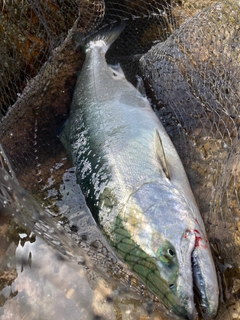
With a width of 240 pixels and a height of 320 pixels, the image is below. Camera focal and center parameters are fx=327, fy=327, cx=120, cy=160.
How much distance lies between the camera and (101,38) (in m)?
3.84

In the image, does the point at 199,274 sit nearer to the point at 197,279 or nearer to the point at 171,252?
the point at 197,279

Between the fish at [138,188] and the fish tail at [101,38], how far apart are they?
0.11m

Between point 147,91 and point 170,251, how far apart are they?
78.9 inches

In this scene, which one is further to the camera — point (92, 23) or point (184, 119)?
point (92, 23)

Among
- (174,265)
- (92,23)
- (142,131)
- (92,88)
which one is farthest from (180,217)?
(92,23)

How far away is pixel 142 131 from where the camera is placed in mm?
2918

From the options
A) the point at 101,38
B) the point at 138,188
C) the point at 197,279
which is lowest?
the point at 197,279

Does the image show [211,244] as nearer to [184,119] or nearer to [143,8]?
[184,119]

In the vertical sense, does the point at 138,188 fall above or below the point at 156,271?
above

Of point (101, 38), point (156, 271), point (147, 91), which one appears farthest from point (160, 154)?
point (101, 38)

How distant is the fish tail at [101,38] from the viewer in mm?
3799

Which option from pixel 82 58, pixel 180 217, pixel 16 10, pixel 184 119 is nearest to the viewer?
pixel 180 217

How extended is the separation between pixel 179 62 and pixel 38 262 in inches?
90.4

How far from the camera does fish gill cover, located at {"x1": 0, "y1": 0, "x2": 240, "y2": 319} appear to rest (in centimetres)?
248
